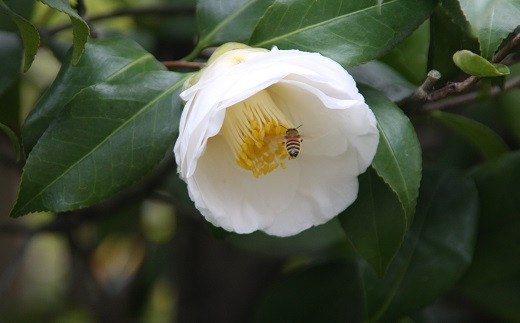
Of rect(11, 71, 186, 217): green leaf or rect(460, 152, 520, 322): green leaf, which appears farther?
rect(460, 152, 520, 322): green leaf

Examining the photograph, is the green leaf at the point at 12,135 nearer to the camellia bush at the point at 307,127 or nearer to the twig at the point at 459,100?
the camellia bush at the point at 307,127

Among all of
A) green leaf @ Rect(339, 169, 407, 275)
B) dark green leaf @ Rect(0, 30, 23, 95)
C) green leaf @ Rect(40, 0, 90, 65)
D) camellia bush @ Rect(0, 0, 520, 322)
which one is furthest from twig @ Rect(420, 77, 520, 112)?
dark green leaf @ Rect(0, 30, 23, 95)

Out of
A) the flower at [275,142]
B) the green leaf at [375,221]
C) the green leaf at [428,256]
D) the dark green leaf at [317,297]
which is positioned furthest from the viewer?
the dark green leaf at [317,297]

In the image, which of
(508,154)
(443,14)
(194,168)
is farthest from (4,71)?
(508,154)

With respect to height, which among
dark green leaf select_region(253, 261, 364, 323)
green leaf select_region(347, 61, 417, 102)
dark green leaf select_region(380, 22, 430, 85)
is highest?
green leaf select_region(347, 61, 417, 102)

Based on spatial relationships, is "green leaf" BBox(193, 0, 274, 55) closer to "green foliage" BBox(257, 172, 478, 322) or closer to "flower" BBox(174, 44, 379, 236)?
"flower" BBox(174, 44, 379, 236)

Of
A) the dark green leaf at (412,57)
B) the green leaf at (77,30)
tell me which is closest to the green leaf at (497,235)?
the dark green leaf at (412,57)
